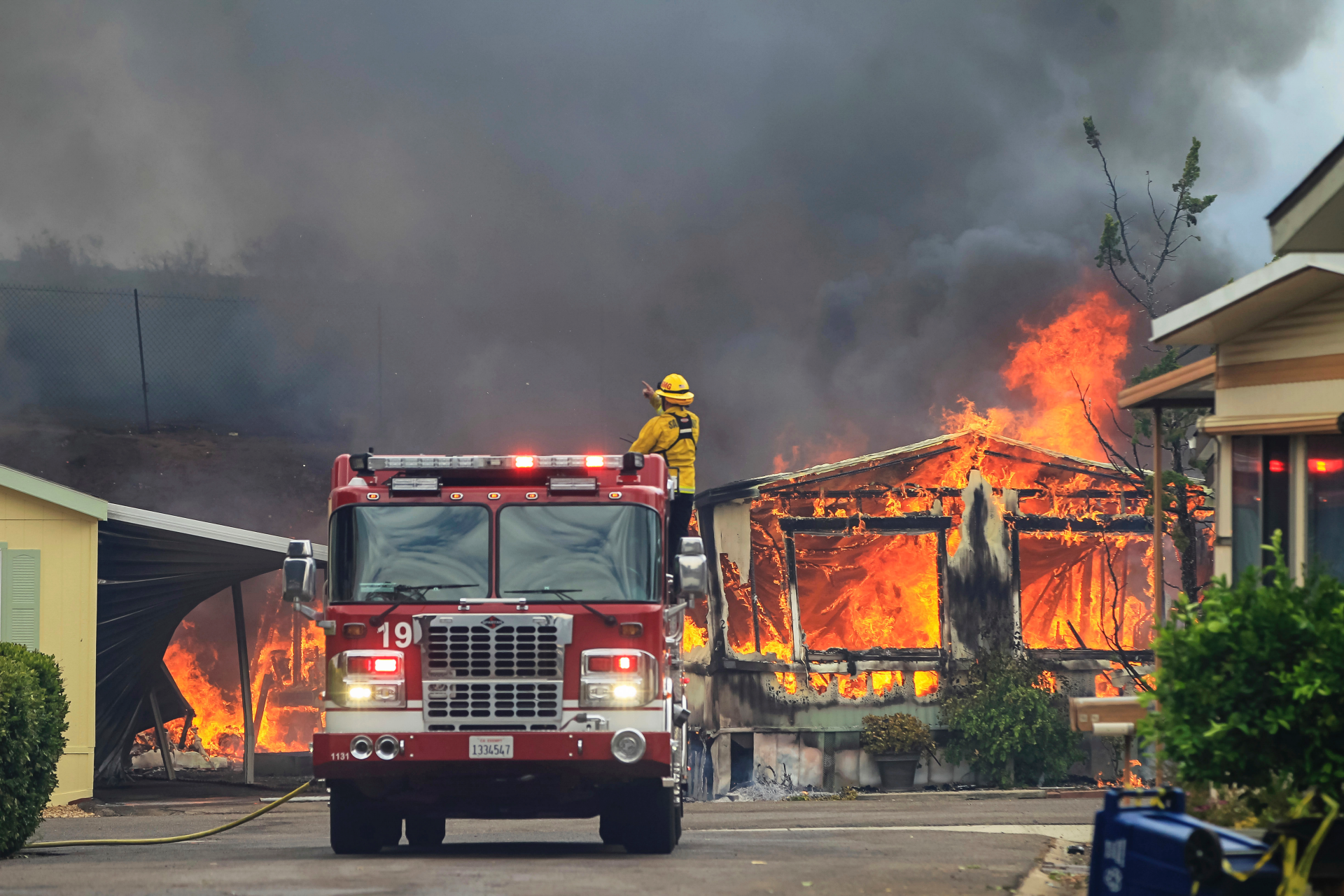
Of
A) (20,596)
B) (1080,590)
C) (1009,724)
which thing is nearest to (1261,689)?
(20,596)

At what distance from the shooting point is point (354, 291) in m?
44.6

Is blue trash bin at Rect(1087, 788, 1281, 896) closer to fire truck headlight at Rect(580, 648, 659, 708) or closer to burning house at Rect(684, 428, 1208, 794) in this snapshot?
fire truck headlight at Rect(580, 648, 659, 708)

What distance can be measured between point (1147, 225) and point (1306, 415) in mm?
35127

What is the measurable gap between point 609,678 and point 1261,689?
4.74 metres

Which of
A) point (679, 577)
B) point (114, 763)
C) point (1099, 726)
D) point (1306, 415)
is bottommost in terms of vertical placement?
Result: point (114, 763)

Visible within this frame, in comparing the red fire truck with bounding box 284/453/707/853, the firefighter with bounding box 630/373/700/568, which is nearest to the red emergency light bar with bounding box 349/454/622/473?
the red fire truck with bounding box 284/453/707/853

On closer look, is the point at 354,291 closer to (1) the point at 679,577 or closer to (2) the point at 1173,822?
A: (1) the point at 679,577

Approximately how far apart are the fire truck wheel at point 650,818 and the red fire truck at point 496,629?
0.49ft

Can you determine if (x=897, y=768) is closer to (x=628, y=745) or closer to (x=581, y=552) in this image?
(x=628, y=745)

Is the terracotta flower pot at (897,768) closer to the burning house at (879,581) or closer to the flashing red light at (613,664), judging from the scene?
the burning house at (879,581)

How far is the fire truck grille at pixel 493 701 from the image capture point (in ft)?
32.8

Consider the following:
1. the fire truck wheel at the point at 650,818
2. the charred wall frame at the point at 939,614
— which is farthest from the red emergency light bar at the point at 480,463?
the charred wall frame at the point at 939,614

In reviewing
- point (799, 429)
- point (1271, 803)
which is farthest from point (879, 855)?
point (799, 429)

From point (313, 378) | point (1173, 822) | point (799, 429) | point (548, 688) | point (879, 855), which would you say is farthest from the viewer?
point (313, 378)
